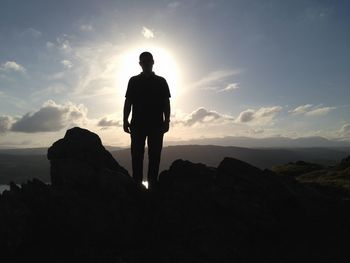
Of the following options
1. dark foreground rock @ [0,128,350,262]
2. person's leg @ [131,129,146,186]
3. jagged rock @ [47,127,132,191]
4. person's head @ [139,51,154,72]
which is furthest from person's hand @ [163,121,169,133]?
jagged rock @ [47,127,132,191]

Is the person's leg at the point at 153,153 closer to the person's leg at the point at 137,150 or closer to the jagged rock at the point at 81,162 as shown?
the person's leg at the point at 137,150

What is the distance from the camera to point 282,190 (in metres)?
13.1

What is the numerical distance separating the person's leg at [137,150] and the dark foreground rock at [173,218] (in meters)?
1.19

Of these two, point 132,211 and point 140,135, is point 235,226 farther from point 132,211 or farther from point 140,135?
point 140,135

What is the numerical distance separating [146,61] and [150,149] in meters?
3.75

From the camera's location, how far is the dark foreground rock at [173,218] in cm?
984

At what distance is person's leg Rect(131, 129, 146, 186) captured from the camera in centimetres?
1468

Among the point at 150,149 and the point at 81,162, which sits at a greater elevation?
the point at 150,149

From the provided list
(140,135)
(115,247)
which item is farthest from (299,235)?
(140,135)

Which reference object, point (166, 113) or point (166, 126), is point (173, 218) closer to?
point (166, 126)

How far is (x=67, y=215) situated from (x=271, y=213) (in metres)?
7.02

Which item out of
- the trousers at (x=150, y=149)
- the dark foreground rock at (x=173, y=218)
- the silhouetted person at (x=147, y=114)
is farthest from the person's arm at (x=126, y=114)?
the dark foreground rock at (x=173, y=218)

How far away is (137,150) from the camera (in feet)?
48.3

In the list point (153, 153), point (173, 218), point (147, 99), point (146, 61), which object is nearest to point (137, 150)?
point (153, 153)
